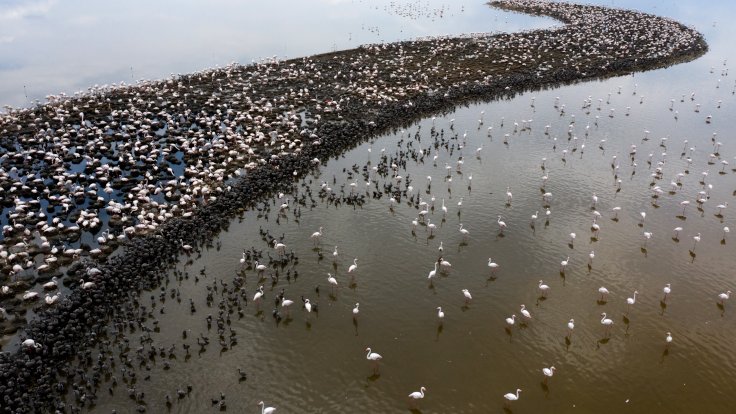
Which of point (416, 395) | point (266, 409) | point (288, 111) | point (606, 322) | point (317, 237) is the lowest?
point (266, 409)

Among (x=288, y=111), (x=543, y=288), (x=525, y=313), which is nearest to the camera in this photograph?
(x=525, y=313)

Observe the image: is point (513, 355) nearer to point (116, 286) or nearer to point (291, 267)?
point (291, 267)

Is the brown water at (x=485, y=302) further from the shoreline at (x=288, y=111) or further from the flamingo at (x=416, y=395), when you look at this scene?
the shoreline at (x=288, y=111)

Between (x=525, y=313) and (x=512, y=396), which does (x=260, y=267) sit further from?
(x=512, y=396)

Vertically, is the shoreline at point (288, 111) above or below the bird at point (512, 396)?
above

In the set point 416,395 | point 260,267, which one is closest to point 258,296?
point 260,267

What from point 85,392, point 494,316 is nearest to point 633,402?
point 494,316

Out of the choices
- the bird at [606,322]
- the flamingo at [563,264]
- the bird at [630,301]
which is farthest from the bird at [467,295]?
the bird at [630,301]
